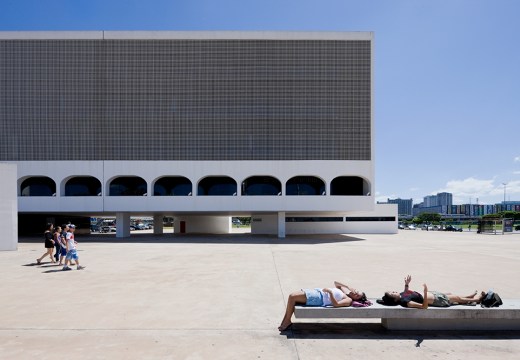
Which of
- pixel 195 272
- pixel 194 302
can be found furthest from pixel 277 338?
pixel 195 272

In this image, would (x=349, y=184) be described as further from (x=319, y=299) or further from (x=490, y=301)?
(x=319, y=299)

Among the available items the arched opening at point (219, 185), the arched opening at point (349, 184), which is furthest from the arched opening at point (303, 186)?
the arched opening at point (219, 185)

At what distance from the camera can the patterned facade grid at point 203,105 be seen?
33.4 metres

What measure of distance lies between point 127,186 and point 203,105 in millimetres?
12438

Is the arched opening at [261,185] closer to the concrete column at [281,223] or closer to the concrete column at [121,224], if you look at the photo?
the concrete column at [281,223]

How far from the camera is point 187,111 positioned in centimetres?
3356

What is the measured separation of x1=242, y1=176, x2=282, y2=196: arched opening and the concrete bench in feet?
98.8

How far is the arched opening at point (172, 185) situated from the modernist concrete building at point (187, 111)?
431 centimetres

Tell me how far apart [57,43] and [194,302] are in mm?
35434

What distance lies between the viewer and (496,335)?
6.46 metres

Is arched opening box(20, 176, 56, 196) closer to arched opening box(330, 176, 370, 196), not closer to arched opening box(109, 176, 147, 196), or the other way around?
arched opening box(109, 176, 147, 196)

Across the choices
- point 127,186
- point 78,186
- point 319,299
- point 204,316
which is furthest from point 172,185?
point 319,299

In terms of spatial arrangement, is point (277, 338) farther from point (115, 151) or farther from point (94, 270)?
point (115, 151)

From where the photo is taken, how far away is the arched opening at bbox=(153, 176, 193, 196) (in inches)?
1486
